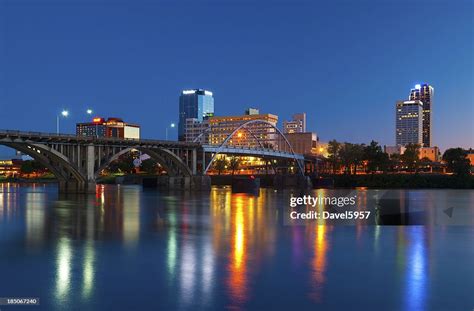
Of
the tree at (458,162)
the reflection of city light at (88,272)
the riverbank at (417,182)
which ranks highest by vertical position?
the tree at (458,162)

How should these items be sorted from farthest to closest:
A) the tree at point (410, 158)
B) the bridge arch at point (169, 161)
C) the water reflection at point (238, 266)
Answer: the tree at point (410, 158) < the bridge arch at point (169, 161) < the water reflection at point (238, 266)

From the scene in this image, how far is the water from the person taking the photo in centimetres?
1442

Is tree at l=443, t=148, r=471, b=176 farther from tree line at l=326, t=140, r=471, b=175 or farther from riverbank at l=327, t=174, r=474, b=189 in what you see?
riverbank at l=327, t=174, r=474, b=189

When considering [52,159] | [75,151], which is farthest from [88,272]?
[75,151]

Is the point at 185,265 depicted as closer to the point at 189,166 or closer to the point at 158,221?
the point at 158,221

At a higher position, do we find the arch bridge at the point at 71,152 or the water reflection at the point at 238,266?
the arch bridge at the point at 71,152

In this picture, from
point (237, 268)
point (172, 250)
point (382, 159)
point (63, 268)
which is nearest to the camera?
point (63, 268)

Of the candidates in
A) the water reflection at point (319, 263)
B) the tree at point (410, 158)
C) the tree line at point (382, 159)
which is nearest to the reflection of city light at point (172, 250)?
the water reflection at point (319, 263)

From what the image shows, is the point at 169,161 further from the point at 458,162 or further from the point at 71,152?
the point at 458,162

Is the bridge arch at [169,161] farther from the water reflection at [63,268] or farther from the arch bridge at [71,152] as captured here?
the water reflection at [63,268]

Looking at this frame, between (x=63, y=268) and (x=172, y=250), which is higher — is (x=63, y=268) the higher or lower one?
the higher one

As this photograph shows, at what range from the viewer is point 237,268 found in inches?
745

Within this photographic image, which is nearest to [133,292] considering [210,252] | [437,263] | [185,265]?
[185,265]

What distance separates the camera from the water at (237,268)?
1442cm
